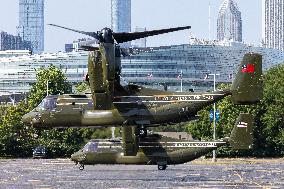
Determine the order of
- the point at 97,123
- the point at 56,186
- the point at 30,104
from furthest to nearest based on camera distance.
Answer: the point at 30,104, the point at 97,123, the point at 56,186

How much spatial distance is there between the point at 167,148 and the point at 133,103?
16.5 m

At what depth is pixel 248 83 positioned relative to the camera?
6100 cm

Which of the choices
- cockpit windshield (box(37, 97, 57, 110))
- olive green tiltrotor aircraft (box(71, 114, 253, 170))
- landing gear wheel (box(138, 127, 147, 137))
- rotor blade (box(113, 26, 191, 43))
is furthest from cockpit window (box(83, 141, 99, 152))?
rotor blade (box(113, 26, 191, 43))

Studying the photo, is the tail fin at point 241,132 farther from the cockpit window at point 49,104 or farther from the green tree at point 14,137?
the green tree at point 14,137

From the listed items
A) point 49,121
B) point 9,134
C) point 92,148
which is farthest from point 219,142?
point 9,134

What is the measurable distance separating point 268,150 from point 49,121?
75.0 meters

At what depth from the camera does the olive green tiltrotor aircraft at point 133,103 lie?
2320 inches

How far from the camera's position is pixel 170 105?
6059 centimetres

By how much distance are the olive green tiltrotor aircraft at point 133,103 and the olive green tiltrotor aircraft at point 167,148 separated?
13.2 metres

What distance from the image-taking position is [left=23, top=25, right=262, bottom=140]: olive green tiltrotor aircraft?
193 ft

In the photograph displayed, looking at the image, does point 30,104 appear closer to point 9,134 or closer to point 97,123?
point 9,134

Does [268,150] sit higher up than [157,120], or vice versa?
[157,120]

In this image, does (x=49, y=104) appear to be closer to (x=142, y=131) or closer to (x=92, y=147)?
(x=142, y=131)

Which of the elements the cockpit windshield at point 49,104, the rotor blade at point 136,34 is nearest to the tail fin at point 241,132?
the cockpit windshield at point 49,104
